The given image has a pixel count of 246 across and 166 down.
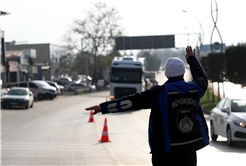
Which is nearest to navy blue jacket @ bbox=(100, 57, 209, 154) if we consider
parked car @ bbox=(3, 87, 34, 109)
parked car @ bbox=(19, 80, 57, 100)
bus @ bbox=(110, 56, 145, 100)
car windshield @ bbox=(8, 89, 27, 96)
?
bus @ bbox=(110, 56, 145, 100)

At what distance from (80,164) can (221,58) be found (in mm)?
22195

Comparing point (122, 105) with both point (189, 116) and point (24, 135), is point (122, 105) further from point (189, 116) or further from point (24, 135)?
point (24, 135)

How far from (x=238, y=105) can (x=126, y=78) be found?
14.3 metres

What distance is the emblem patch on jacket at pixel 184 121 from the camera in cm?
341

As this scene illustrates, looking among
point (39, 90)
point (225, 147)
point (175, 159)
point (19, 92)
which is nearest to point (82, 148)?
point (225, 147)

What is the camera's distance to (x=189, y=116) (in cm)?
346

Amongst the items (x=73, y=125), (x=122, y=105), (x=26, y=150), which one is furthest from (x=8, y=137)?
(x=122, y=105)

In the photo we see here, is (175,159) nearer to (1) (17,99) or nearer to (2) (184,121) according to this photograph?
(2) (184,121)

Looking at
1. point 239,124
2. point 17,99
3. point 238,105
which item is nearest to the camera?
point 239,124

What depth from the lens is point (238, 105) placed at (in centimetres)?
1141

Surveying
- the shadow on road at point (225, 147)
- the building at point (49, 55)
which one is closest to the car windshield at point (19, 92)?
the shadow on road at point (225, 147)

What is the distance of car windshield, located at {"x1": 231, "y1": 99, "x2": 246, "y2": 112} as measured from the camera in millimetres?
11227

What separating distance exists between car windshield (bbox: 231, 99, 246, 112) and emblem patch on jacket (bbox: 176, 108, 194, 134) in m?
8.32

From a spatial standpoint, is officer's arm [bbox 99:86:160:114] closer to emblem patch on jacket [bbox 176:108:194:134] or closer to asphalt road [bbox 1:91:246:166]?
emblem patch on jacket [bbox 176:108:194:134]
